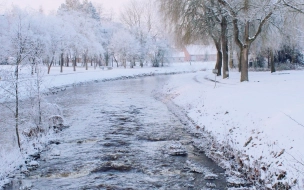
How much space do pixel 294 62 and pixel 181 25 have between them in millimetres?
20246

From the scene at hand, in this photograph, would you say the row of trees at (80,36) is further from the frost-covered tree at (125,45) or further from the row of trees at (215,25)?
the row of trees at (215,25)

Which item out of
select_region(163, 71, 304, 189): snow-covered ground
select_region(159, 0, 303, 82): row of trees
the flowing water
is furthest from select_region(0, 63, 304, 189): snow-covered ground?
select_region(159, 0, 303, 82): row of trees

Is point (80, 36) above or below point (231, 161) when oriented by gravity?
above

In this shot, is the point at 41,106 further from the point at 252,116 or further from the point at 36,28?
the point at 36,28

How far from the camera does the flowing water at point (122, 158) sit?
834 centimetres

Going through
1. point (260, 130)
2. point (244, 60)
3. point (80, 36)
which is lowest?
point (260, 130)

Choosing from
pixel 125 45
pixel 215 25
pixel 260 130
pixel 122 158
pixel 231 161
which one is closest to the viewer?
pixel 231 161

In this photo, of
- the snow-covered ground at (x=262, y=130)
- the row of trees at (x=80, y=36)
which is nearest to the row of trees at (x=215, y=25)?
the snow-covered ground at (x=262, y=130)

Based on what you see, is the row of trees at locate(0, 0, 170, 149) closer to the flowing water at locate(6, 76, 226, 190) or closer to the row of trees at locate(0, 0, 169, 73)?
the row of trees at locate(0, 0, 169, 73)

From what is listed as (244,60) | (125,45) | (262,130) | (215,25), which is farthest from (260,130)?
(125,45)

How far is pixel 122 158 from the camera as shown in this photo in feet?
33.8

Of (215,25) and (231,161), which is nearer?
(231,161)

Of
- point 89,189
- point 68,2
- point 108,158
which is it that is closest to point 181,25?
point 108,158

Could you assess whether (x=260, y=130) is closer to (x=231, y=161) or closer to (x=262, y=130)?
(x=262, y=130)
